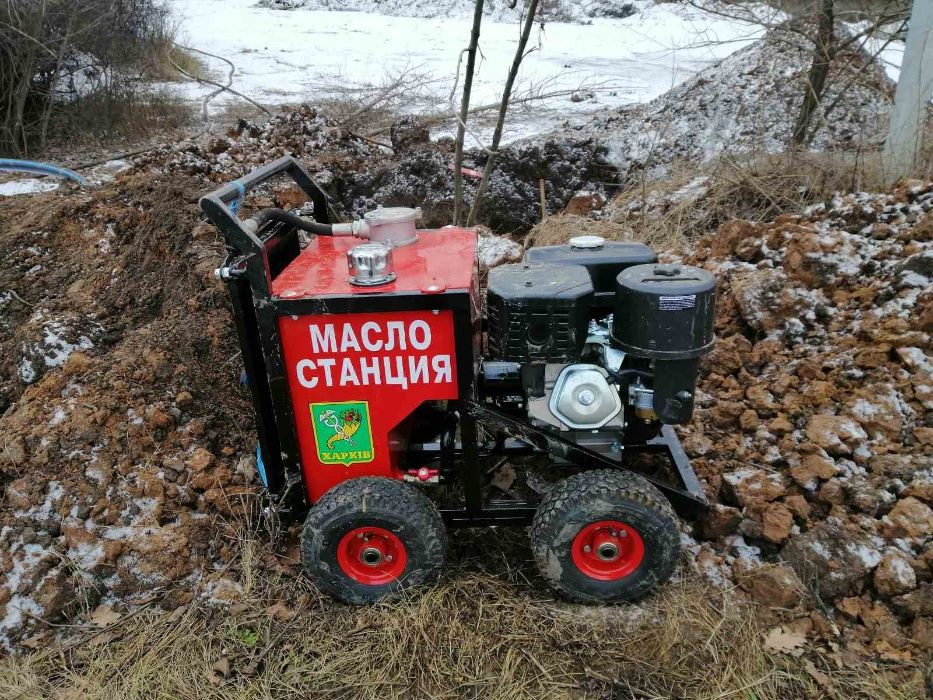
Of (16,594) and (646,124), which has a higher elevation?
(646,124)

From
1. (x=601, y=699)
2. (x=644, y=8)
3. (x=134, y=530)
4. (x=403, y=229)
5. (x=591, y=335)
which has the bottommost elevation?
(x=601, y=699)

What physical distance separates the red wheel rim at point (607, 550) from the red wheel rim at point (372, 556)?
587mm

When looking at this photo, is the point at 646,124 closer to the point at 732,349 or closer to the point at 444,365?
the point at 732,349

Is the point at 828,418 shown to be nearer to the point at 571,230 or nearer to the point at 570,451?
the point at 570,451

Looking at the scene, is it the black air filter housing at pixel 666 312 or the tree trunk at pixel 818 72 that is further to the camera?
the tree trunk at pixel 818 72

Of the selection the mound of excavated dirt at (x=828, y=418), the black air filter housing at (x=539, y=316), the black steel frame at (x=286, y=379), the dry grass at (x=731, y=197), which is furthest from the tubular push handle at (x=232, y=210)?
the dry grass at (x=731, y=197)

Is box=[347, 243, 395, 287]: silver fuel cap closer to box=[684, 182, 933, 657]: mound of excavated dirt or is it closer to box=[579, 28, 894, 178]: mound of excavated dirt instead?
box=[684, 182, 933, 657]: mound of excavated dirt

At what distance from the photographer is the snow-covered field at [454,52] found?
8742 mm

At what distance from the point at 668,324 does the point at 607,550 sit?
77 cm

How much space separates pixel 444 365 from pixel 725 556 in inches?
49.4

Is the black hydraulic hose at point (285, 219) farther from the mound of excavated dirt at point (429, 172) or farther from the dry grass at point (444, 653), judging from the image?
the mound of excavated dirt at point (429, 172)

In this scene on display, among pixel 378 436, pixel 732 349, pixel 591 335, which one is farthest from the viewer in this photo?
pixel 732 349

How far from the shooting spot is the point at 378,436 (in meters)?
2.28

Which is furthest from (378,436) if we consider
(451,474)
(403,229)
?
(403,229)
